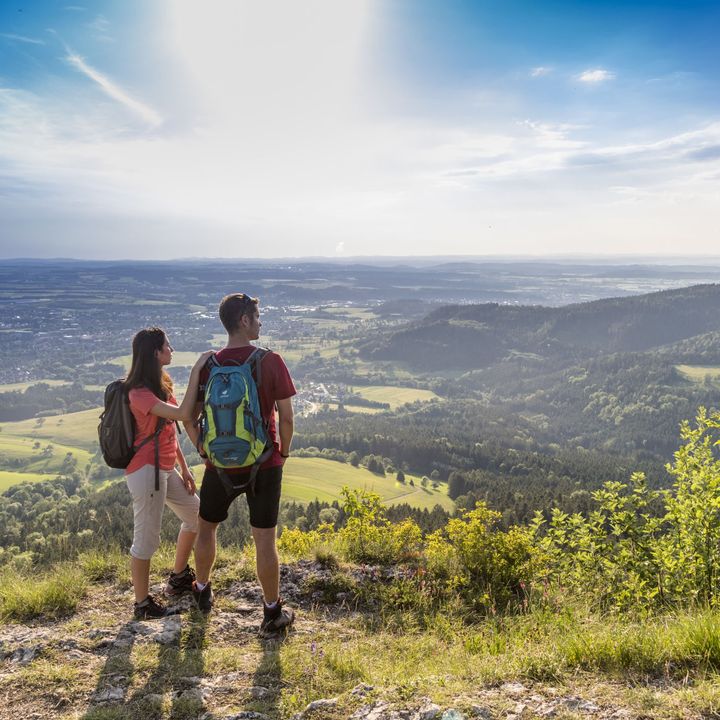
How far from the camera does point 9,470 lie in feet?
372

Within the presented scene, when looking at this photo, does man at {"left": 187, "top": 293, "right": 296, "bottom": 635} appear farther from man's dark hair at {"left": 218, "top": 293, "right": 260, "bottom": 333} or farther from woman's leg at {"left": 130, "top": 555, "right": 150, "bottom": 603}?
woman's leg at {"left": 130, "top": 555, "right": 150, "bottom": 603}

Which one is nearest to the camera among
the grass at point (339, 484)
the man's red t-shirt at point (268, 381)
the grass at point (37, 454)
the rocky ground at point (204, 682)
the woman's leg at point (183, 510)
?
the rocky ground at point (204, 682)

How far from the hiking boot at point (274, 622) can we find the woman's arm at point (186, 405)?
2129mm

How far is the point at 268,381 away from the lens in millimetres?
4707

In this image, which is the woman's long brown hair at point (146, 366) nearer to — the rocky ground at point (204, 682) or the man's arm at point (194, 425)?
the man's arm at point (194, 425)

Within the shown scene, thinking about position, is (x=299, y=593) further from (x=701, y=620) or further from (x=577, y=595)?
(x=701, y=620)

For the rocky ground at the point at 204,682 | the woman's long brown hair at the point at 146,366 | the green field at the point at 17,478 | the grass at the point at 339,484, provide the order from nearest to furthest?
the rocky ground at the point at 204,682, the woman's long brown hair at the point at 146,366, the grass at the point at 339,484, the green field at the point at 17,478

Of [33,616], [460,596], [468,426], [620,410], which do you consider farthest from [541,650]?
[620,410]

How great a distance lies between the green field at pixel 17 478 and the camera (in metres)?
93.1

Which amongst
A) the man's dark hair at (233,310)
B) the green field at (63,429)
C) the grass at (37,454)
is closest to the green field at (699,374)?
the grass at (37,454)

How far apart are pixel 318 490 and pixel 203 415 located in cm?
7872

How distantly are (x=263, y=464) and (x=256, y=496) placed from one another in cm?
32

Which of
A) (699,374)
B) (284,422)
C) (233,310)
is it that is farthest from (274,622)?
(699,374)

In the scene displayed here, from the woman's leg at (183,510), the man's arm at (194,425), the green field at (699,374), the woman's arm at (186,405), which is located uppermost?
the woman's arm at (186,405)
